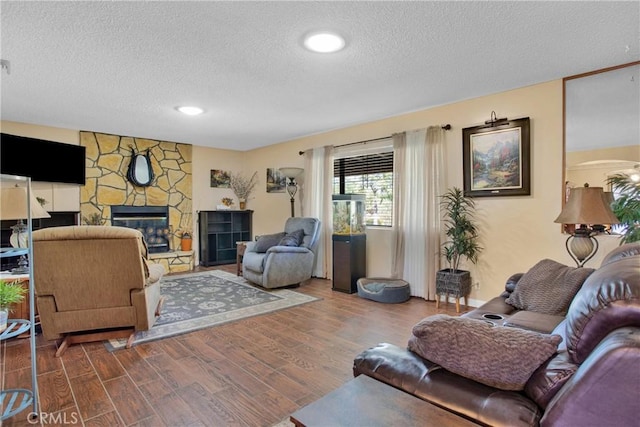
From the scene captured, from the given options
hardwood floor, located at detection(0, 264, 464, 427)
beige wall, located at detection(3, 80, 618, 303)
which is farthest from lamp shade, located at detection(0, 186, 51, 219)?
beige wall, located at detection(3, 80, 618, 303)

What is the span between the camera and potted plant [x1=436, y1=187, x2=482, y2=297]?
11.9ft

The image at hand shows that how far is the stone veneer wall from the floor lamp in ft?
7.00

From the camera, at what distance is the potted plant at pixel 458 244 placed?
3.64m

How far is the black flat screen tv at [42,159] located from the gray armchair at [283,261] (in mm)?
2871

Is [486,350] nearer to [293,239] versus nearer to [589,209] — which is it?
[589,209]

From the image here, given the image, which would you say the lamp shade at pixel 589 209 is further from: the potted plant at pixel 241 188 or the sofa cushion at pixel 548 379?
the potted plant at pixel 241 188

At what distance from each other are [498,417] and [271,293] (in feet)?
12.2

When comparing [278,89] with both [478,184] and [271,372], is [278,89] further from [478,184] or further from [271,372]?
[271,372]

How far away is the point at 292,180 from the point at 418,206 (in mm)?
2401

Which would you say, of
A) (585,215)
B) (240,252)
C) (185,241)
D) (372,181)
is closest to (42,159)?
(185,241)

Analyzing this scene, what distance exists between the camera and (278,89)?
345 cm

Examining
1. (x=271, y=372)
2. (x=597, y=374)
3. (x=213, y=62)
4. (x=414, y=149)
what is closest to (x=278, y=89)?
(x=213, y=62)

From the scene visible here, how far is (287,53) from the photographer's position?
263cm

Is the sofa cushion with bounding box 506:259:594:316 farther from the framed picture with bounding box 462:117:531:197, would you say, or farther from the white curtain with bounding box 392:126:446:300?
the white curtain with bounding box 392:126:446:300
